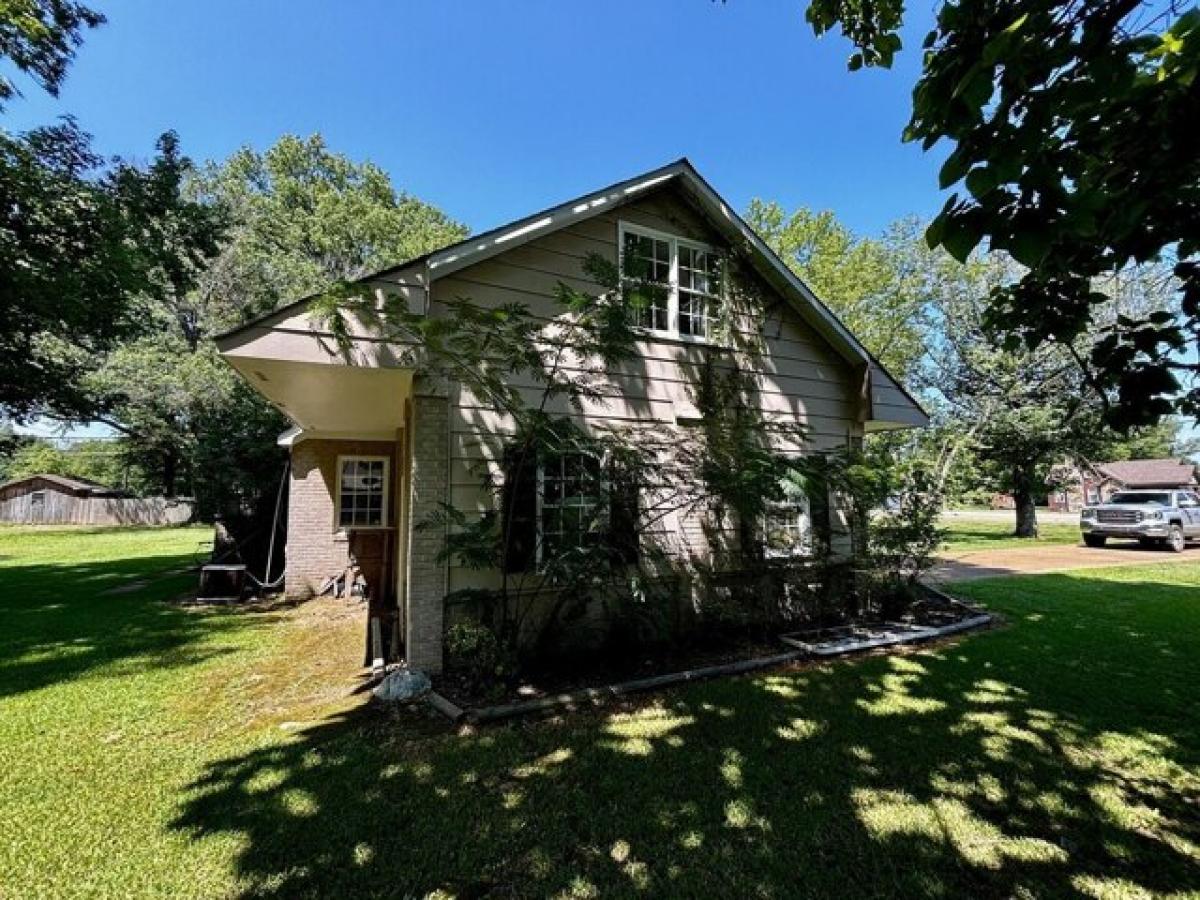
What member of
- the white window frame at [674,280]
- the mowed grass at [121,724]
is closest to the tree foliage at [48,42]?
the mowed grass at [121,724]

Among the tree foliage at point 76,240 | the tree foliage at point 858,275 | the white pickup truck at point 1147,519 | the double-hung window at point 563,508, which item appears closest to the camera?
the double-hung window at point 563,508

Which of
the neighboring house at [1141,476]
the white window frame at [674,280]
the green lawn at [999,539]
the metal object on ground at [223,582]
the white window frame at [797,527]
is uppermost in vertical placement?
the white window frame at [674,280]

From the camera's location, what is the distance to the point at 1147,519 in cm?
1811

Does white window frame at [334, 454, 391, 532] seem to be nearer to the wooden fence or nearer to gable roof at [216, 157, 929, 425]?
gable roof at [216, 157, 929, 425]

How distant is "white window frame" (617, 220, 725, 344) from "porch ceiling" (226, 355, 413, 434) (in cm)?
320

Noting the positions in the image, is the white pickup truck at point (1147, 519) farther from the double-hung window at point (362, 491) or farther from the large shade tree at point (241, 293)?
the large shade tree at point (241, 293)

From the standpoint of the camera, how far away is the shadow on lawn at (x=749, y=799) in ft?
8.96

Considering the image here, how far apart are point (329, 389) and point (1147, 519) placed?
24641mm

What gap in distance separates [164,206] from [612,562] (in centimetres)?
1204

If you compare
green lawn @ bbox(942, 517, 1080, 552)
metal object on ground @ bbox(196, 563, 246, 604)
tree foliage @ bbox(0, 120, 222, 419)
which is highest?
tree foliage @ bbox(0, 120, 222, 419)

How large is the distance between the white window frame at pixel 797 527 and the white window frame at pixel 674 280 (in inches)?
97.1

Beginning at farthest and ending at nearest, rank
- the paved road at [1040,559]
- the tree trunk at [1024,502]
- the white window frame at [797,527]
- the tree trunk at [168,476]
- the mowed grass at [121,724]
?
the tree trunk at [168,476], the tree trunk at [1024,502], the paved road at [1040,559], the white window frame at [797,527], the mowed grass at [121,724]

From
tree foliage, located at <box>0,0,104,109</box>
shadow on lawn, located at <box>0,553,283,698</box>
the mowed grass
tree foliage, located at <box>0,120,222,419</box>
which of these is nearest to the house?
the mowed grass

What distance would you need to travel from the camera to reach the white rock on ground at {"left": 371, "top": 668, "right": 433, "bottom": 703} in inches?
198
